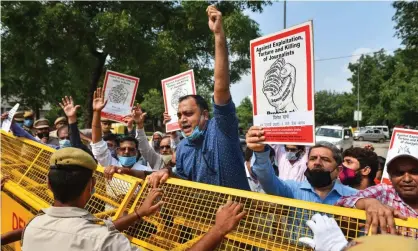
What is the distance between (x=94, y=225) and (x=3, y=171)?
10.8 feet

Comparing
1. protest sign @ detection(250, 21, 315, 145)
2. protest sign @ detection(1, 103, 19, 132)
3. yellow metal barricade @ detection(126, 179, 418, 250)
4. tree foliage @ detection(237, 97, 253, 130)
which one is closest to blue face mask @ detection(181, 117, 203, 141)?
yellow metal barricade @ detection(126, 179, 418, 250)

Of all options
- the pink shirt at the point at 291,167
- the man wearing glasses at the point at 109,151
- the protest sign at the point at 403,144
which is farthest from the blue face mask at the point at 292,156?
the man wearing glasses at the point at 109,151

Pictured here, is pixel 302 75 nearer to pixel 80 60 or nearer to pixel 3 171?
pixel 3 171

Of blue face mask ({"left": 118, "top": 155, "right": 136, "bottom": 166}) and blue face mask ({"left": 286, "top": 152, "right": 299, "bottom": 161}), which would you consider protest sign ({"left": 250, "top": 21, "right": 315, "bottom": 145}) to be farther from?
blue face mask ({"left": 286, "top": 152, "right": 299, "bottom": 161})

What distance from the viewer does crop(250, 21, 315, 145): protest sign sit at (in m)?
2.04

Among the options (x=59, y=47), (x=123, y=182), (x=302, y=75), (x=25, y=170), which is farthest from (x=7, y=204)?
(x=59, y=47)

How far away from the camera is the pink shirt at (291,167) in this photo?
15.1 feet

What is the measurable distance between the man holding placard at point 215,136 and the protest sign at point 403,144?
2302 mm

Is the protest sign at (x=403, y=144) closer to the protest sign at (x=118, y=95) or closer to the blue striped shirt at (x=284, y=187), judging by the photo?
the blue striped shirt at (x=284, y=187)

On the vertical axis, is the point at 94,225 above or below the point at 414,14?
below

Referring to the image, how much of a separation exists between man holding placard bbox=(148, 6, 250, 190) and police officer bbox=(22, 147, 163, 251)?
69 cm

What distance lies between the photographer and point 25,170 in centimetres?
416

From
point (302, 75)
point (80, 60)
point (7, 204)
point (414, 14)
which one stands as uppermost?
point (414, 14)

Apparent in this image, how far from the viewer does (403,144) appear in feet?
13.4
